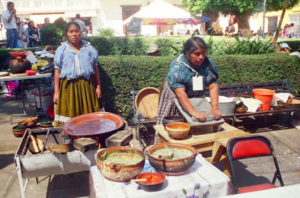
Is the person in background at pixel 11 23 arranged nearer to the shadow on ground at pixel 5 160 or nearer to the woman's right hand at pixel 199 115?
the shadow on ground at pixel 5 160

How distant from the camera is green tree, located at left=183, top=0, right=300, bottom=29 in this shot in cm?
2653

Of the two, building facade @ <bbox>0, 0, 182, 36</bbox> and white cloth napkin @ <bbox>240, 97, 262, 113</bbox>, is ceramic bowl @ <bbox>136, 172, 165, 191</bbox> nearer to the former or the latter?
white cloth napkin @ <bbox>240, 97, 262, 113</bbox>

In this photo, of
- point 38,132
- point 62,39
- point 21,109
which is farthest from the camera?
point 62,39

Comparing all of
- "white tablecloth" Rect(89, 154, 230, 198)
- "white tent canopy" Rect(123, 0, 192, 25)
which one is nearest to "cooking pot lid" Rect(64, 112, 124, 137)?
"white tablecloth" Rect(89, 154, 230, 198)

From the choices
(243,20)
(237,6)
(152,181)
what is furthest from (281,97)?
(243,20)

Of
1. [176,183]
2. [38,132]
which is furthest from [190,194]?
[38,132]

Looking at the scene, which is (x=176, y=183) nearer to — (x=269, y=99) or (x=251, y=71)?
(x=269, y=99)

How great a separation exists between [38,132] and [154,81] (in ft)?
9.78

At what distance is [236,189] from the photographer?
2.57 metres

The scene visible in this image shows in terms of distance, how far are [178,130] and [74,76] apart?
1966 millimetres

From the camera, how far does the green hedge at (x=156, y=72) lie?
19.5 ft

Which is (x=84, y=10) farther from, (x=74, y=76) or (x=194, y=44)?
(x=194, y=44)

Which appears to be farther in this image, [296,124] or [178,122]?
[296,124]

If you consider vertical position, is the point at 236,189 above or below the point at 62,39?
below
